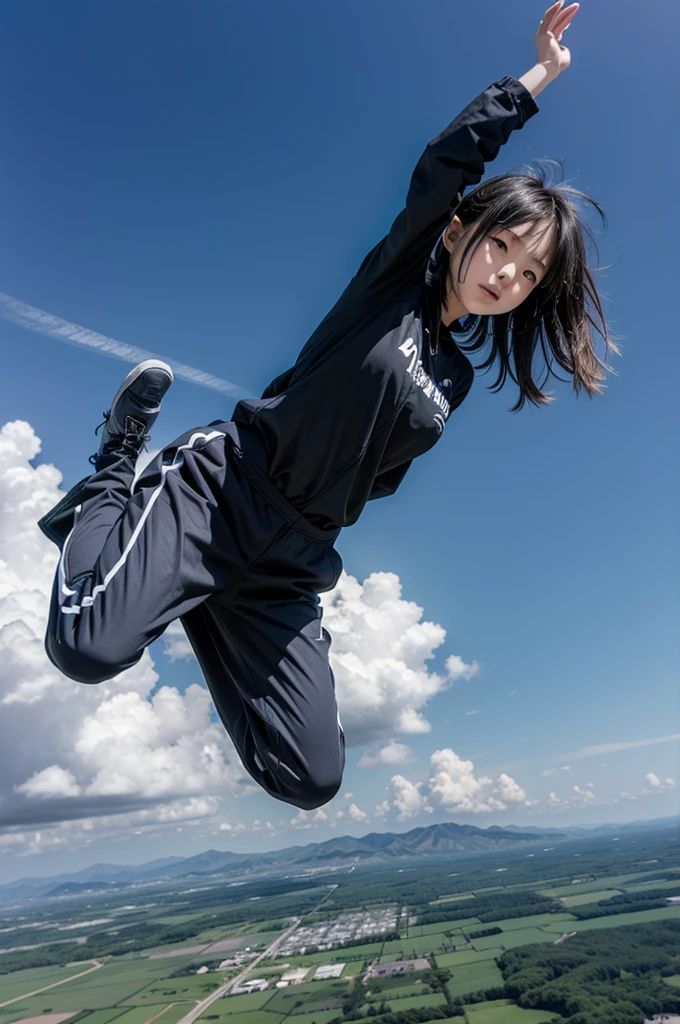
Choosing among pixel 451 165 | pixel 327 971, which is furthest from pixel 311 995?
pixel 451 165

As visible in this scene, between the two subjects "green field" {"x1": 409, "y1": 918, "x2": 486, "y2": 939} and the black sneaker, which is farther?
"green field" {"x1": 409, "y1": 918, "x2": 486, "y2": 939}

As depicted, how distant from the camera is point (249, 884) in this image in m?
120

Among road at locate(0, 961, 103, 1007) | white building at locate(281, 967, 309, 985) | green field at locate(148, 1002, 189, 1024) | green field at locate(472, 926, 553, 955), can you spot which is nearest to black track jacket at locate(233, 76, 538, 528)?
green field at locate(148, 1002, 189, 1024)

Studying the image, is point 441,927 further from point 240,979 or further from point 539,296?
point 539,296

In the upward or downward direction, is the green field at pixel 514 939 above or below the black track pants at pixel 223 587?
below

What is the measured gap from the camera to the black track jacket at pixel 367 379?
232cm

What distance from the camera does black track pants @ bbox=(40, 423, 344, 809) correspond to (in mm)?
2330

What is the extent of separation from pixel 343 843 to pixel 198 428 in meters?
158

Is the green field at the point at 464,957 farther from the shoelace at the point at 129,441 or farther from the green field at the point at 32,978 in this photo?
the shoelace at the point at 129,441

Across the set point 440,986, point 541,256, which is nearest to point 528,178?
point 541,256

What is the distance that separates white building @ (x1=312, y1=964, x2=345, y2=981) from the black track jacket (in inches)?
3288

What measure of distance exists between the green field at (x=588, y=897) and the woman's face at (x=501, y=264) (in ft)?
294

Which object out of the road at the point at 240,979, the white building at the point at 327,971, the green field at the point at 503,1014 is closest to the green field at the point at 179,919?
the road at the point at 240,979

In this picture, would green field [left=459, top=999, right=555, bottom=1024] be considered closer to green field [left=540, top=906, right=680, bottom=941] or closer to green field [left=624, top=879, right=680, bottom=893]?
green field [left=540, top=906, right=680, bottom=941]
